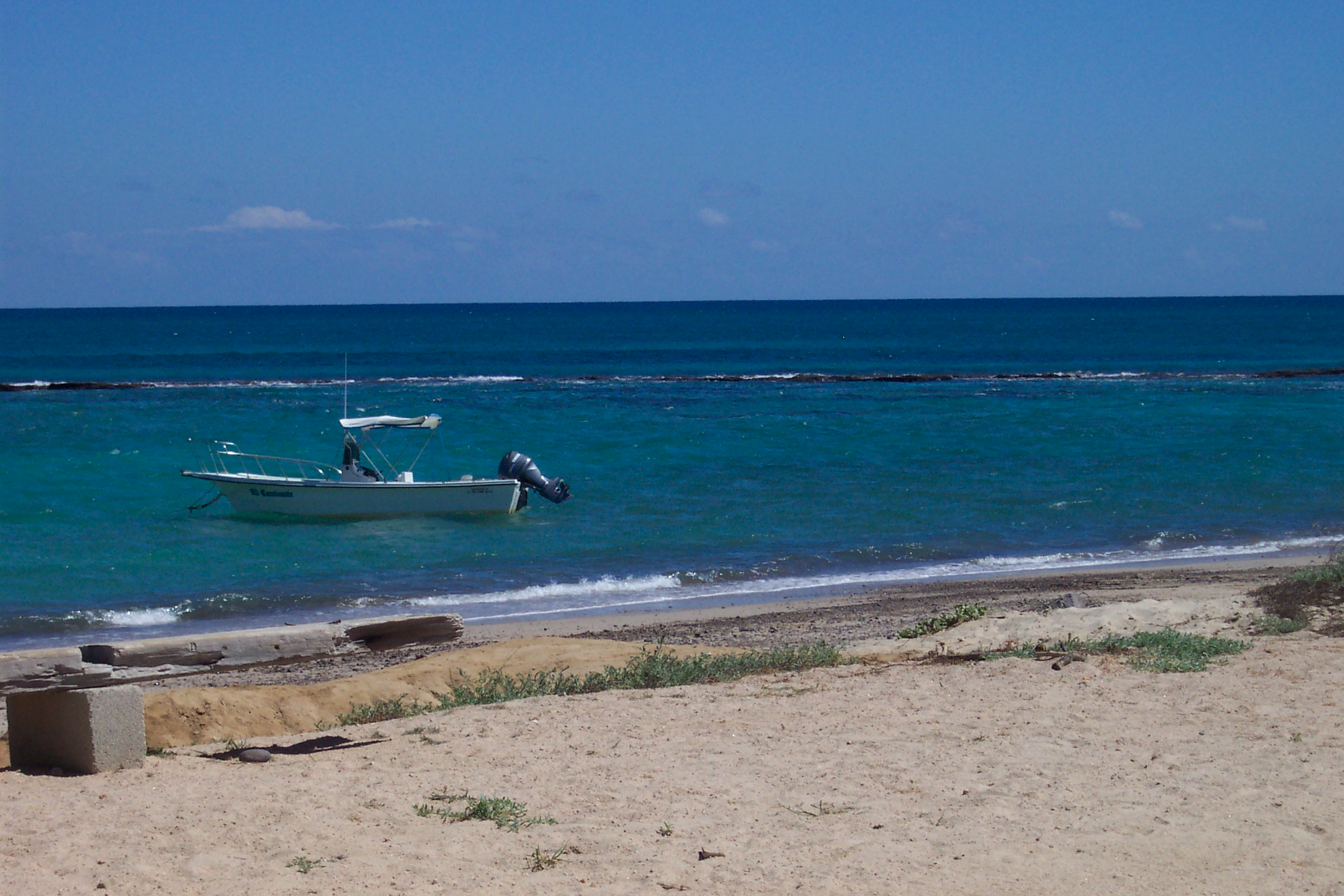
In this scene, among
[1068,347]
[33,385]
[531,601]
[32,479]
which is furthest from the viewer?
[1068,347]

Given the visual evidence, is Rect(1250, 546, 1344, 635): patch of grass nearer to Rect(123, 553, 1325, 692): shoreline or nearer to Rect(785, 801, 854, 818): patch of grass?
Rect(123, 553, 1325, 692): shoreline

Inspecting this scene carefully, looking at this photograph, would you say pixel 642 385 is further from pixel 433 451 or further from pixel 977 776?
pixel 977 776

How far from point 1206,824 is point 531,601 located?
1104 centimetres

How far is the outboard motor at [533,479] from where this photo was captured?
22469mm

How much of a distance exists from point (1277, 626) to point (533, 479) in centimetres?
1477

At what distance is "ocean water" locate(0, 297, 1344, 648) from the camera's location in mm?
16609

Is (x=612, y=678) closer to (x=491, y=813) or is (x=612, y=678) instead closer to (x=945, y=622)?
(x=491, y=813)

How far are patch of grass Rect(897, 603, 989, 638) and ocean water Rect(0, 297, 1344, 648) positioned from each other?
4.47 m

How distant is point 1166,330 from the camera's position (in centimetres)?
9812

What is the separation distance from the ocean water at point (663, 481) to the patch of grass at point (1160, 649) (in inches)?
257

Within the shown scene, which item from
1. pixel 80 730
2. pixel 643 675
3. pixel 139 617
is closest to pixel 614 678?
pixel 643 675

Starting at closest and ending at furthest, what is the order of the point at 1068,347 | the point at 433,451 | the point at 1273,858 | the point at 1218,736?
the point at 1273,858
the point at 1218,736
the point at 433,451
the point at 1068,347

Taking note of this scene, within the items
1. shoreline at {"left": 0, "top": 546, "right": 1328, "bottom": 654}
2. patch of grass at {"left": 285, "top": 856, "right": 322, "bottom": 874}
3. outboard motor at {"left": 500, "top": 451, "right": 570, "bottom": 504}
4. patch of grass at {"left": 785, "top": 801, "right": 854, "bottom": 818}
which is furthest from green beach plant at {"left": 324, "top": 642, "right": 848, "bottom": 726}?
outboard motor at {"left": 500, "top": 451, "right": 570, "bottom": 504}

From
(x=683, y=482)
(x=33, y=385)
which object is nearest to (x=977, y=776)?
(x=683, y=482)
